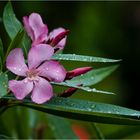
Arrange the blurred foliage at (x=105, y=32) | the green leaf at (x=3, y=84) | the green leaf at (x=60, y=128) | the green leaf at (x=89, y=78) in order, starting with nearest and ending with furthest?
the green leaf at (x=3, y=84) → the green leaf at (x=89, y=78) → the green leaf at (x=60, y=128) → the blurred foliage at (x=105, y=32)

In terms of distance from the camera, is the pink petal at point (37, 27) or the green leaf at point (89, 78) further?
the green leaf at point (89, 78)

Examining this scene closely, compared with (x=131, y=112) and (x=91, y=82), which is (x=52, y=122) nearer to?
(x=91, y=82)

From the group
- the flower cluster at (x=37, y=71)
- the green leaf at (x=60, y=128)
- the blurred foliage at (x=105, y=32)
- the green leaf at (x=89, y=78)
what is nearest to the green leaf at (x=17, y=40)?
the flower cluster at (x=37, y=71)

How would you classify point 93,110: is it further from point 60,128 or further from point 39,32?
point 60,128

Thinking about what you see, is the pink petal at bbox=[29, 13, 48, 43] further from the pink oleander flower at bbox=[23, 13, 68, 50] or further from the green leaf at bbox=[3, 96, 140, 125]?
the green leaf at bbox=[3, 96, 140, 125]

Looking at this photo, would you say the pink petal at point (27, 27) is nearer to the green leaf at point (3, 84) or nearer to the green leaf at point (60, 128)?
the green leaf at point (3, 84)

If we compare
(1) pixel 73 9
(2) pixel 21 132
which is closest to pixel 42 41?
(2) pixel 21 132

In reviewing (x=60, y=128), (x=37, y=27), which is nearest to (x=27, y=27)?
(x=37, y=27)
